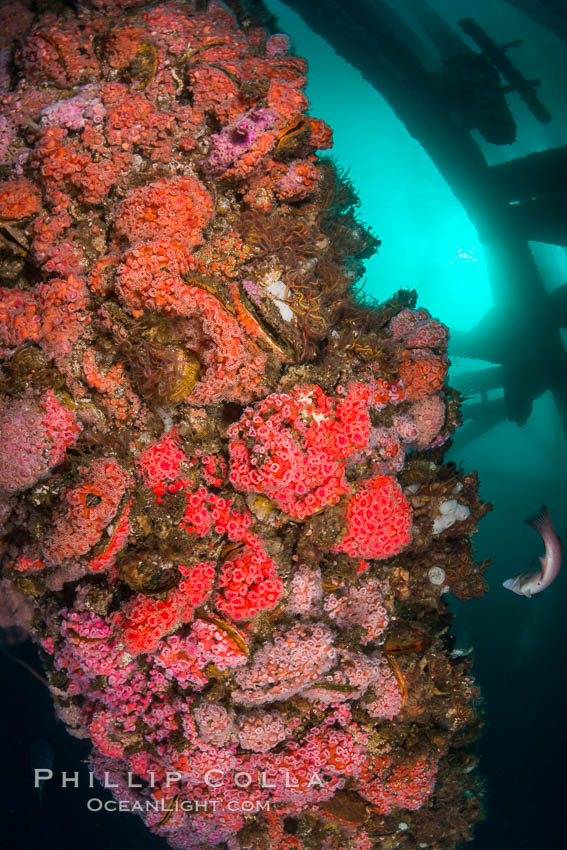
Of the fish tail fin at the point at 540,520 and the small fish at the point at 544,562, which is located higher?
the fish tail fin at the point at 540,520

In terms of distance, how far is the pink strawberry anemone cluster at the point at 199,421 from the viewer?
147 inches

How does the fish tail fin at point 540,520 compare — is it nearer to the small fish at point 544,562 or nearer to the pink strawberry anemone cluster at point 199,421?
the small fish at point 544,562

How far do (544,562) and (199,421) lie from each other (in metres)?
5.28

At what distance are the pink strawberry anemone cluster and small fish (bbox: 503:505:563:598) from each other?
1.44m

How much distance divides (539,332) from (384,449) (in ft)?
64.8

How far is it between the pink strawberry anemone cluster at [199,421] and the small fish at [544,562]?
144cm

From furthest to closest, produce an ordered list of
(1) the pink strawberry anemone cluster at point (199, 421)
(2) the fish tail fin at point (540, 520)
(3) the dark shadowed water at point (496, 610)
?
(3) the dark shadowed water at point (496, 610)
(2) the fish tail fin at point (540, 520)
(1) the pink strawberry anemone cluster at point (199, 421)

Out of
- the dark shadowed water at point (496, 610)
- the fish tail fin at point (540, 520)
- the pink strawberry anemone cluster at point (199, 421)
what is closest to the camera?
the pink strawberry anemone cluster at point (199, 421)

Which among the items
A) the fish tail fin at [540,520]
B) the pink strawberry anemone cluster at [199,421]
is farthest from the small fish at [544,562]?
the pink strawberry anemone cluster at [199,421]

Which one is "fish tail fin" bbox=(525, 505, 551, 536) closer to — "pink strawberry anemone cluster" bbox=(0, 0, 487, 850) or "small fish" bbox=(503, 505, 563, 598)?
"small fish" bbox=(503, 505, 563, 598)

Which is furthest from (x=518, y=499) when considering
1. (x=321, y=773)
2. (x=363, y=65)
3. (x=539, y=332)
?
(x=321, y=773)

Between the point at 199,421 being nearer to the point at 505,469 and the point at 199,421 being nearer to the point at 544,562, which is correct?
the point at 544,562

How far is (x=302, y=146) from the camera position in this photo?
171 inches

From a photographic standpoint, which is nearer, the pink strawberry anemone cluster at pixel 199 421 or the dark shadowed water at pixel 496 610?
the pink strawberry anemone cluster at pixel 199 421
